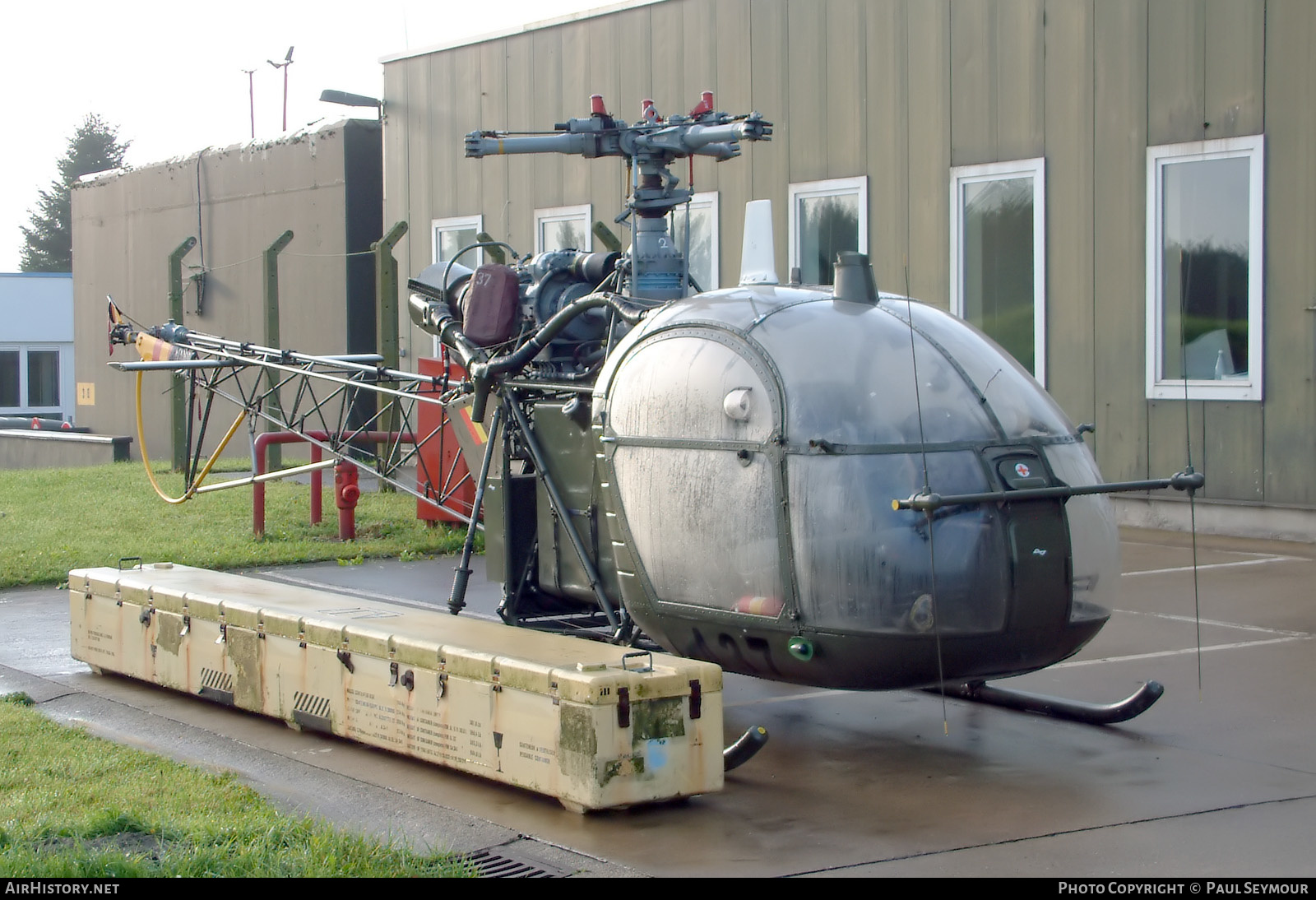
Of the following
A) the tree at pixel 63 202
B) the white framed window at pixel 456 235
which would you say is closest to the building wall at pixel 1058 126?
the white framed window at pixel 456 235

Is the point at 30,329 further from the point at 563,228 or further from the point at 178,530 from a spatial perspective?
the point at 178,530

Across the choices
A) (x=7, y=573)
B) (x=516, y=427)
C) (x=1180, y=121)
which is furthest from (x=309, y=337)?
(x=516, y=427)

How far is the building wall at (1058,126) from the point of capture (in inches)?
479

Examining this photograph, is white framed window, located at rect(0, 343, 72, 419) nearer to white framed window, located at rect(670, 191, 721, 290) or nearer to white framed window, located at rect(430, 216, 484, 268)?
white framed window, located at rect(430, 216, 484, 268)

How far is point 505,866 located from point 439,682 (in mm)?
1300

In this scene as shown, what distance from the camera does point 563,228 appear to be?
61.0ft

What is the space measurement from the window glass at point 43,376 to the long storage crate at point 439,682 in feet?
121

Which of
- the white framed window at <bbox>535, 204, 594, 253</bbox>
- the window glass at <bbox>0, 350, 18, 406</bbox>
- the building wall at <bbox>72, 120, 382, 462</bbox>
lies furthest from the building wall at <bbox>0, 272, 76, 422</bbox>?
the white framed window at <bbox>535, 204, 594, 253</bbox>

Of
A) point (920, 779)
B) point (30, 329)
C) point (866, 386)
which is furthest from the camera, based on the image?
point (30, 329)

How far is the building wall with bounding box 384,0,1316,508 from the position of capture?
12164mm

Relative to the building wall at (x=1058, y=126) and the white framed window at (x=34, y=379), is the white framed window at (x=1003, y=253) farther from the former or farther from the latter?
the white framed window at (x=34, y=379)

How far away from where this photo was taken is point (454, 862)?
473 cm

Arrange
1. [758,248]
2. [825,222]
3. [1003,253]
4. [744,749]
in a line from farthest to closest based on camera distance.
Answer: [825,222] → [1003,253] → [758,248] → [744,749]

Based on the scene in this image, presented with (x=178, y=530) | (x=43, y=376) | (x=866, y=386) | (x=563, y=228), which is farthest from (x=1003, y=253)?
(x=43, y=376)
